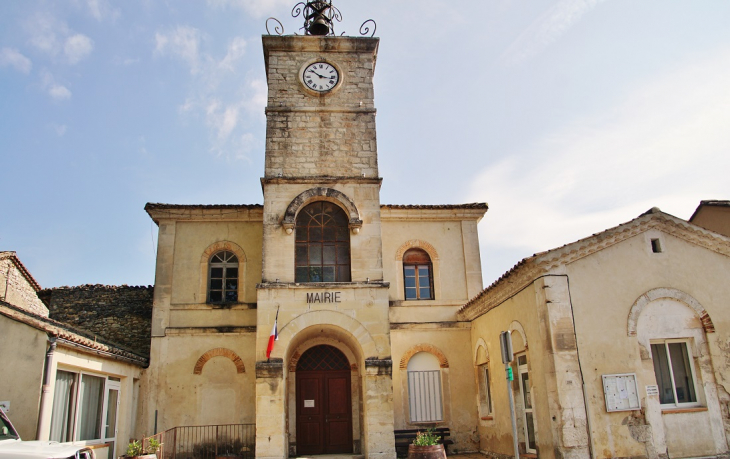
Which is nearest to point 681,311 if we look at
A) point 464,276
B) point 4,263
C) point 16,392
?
point 464,276

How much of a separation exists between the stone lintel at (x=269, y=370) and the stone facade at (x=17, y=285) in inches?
392

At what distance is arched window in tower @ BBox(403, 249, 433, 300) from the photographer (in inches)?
716

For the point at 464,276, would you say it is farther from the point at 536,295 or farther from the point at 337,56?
the point at 337,56

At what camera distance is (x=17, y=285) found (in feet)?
66.4

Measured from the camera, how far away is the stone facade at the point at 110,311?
60.0ft

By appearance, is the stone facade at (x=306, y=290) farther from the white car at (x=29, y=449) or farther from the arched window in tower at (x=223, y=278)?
the white car at (x=29, y=449)

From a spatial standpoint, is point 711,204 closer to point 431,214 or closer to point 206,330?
point 431,214

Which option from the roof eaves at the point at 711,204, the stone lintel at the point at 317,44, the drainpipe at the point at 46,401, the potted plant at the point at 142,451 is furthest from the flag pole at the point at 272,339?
the roof eaves at the point at 711,204

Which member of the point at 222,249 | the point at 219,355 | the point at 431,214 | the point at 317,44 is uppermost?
the point at 317,44

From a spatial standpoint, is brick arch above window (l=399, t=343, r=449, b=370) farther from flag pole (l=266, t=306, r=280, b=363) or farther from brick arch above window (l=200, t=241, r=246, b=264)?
brick arch above window (l=200, t=241, r=246, b=264)

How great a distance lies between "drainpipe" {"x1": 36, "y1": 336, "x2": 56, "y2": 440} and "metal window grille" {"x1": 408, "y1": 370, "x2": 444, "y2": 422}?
9479 millimetres

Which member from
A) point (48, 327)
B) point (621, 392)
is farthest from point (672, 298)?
point (48, 327)

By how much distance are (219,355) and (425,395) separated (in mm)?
6077

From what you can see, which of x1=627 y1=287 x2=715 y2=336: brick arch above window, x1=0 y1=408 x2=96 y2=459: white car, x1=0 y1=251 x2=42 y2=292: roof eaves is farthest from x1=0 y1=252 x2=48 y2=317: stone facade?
x1=627 y1=287 x2=715 y2=336: brick arch above window
